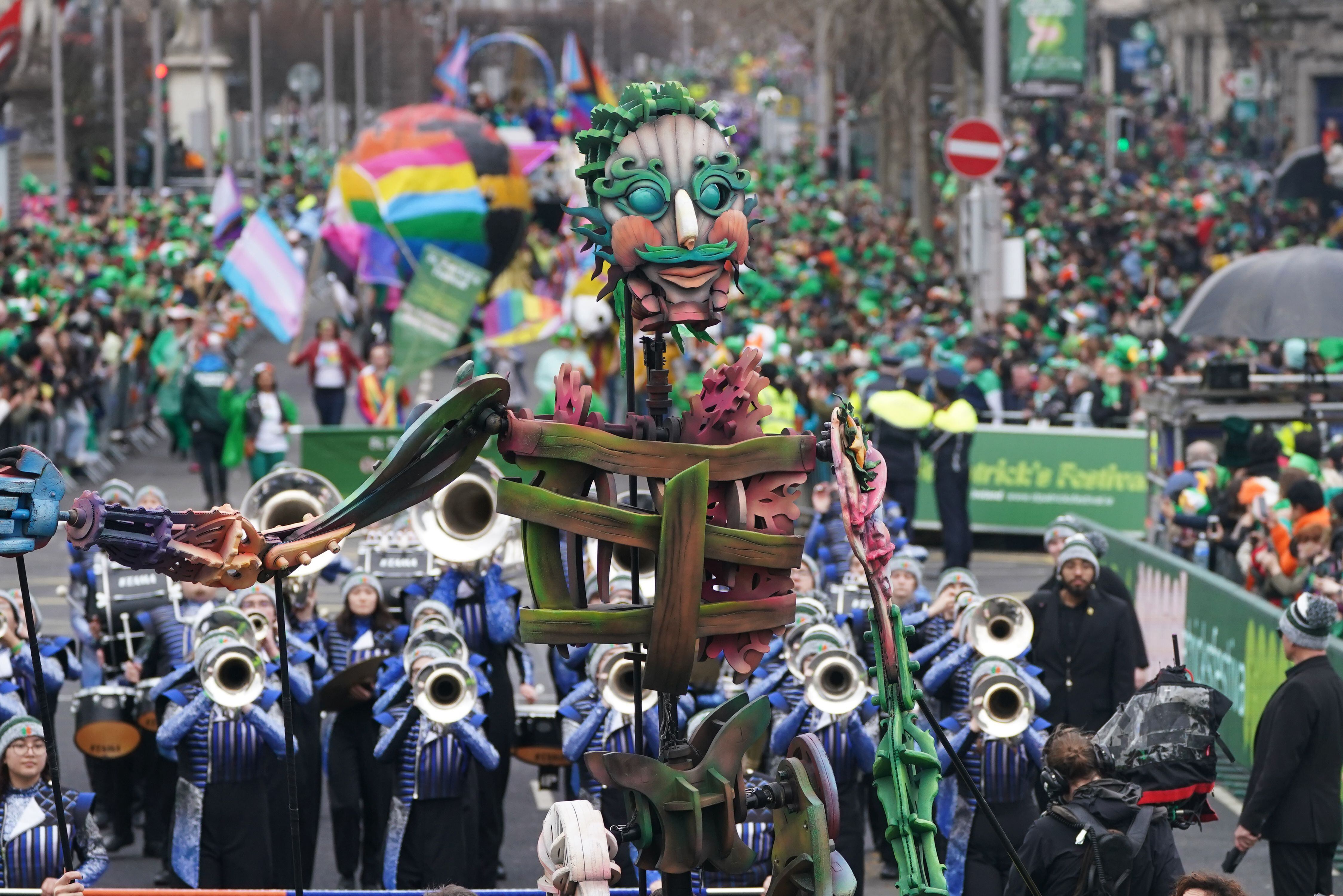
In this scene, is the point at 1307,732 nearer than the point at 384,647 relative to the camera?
Yes

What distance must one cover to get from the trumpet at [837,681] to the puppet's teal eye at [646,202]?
166 inches

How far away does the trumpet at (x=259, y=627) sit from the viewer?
33.4 ft

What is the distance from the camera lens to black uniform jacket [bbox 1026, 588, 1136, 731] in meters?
11.5

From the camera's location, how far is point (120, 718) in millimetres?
11312

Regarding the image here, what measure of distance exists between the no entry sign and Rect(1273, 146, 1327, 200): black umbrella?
13.9m

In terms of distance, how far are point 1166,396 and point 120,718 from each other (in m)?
8.63

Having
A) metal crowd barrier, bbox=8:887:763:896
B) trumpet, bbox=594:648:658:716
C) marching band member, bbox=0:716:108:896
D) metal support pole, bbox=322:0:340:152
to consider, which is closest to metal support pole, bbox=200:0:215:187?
metal support pole, bbox=322:0:340:152

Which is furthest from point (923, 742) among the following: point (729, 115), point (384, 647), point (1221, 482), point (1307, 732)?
point (729, 115)

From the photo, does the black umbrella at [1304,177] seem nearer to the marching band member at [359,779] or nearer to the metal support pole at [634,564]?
the marching band member at [359,779]

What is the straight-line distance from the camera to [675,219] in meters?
5.94

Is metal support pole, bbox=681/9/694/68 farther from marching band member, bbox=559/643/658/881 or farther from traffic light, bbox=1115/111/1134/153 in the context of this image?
marching band member, bbox=559/643/658/881

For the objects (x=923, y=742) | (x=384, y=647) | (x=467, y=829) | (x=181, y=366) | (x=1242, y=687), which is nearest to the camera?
(x=923, y=742)

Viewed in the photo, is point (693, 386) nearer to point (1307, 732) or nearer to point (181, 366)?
point (181, 366)

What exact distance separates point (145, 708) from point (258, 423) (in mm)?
9389
